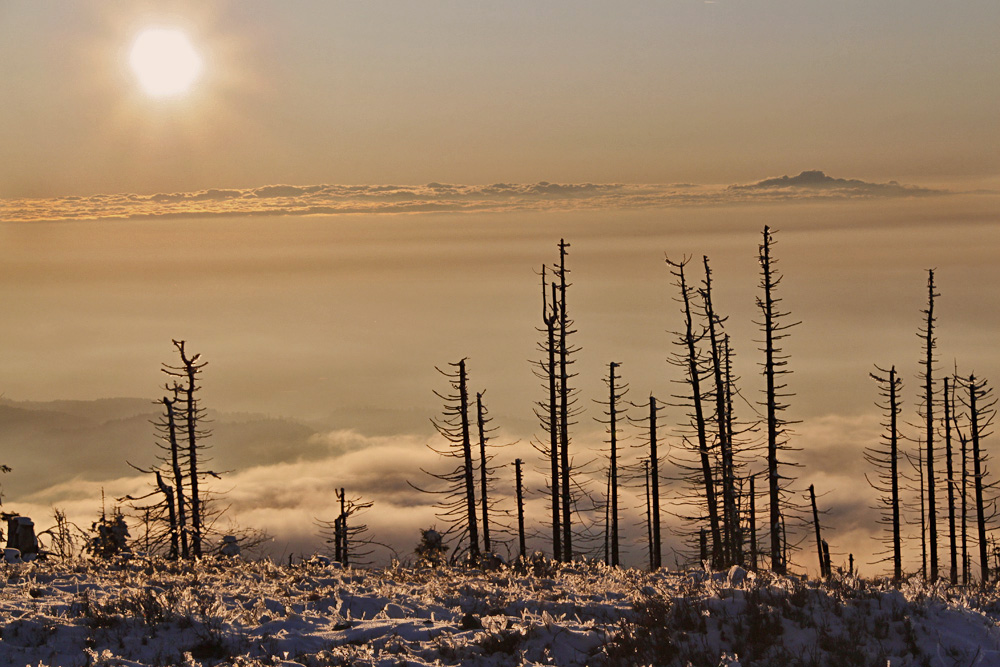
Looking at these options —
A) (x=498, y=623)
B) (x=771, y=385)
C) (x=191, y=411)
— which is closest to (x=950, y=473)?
(x=771, y=385)

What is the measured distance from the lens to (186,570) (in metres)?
17.8

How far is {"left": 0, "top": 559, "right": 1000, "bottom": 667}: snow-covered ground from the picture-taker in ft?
35.7

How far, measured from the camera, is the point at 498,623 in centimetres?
1223

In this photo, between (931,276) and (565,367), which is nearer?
(565,367)

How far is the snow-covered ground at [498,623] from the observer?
10.9 meters

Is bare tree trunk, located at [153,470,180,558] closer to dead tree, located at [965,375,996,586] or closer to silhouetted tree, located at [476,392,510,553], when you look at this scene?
silhouetted tree, located at [476,392,510,553]

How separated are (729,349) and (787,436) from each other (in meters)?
4.92

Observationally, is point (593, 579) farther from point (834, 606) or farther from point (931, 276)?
point (931, 276)

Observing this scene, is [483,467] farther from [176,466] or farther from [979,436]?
[979,436]

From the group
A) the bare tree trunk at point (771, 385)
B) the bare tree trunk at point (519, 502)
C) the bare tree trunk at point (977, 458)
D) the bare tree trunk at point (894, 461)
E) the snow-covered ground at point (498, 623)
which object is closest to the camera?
the snow-covered ground at point (498, 623)

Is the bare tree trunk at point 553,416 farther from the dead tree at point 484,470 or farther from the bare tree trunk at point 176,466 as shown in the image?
the bare tree trunk at point 176,466

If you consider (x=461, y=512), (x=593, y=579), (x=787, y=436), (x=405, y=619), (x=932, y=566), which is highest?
(x=405, y=619)

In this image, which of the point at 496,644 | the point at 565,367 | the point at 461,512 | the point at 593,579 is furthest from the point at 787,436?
the point at 496,644

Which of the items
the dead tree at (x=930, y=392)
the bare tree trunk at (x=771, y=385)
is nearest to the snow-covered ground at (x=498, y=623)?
the bare tree trunk at (x=771, y=385)
